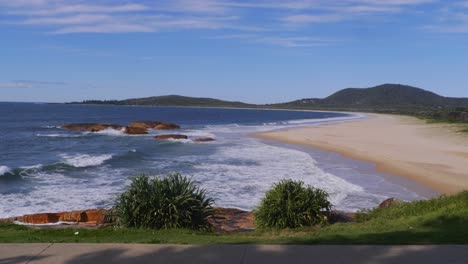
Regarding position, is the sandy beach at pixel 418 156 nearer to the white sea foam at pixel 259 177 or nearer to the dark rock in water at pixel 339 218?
the white sea foam at pixel 259 177

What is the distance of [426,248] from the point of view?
20.4ft

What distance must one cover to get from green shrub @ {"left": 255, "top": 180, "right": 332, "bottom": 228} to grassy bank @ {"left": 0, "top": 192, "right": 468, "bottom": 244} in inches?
42.5

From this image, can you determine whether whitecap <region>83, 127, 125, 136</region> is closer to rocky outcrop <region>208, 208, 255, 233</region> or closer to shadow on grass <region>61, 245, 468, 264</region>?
rocky outcrop <region>208, 208, 255, 233</region>

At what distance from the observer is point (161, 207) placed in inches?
412

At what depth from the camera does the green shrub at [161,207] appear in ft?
33.8

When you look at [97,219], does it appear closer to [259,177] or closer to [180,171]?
[259,177]

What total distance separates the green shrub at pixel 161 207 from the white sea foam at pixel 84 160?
16477 mm

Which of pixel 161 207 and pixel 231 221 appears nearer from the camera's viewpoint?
pixel 161 207

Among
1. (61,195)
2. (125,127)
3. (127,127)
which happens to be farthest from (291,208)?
(125,127)

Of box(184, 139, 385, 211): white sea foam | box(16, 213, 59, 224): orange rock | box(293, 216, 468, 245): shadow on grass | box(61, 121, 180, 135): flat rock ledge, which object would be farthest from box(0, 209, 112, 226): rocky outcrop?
box(61, 121, 180, 135): flat rock ledge

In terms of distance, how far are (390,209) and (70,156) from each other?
24237mm

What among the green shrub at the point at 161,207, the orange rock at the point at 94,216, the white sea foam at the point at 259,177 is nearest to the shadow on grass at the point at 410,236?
the green shrub at the point at 161,207

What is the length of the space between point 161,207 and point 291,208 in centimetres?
253

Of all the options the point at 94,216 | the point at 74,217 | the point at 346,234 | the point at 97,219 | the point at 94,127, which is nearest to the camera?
the point at 346,234
